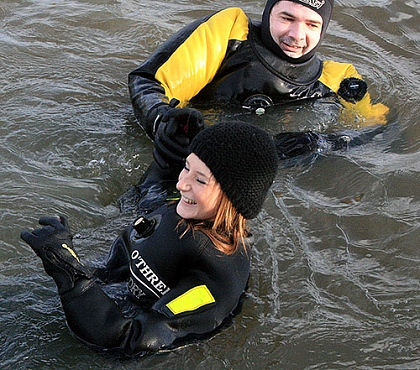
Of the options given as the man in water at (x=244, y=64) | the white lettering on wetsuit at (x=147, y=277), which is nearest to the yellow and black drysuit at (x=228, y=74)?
the man in water at (x=244, y=64)

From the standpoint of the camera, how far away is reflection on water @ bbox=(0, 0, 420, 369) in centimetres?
323

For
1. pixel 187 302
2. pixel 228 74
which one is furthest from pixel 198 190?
pixel 228 74

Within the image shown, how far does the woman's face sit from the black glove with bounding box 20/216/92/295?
19.3 inches

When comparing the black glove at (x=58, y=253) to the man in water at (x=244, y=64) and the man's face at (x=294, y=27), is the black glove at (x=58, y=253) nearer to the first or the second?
the man in water at (x=244, y=64)

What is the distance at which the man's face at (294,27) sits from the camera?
4.82m

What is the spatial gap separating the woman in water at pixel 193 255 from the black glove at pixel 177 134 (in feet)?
2.50

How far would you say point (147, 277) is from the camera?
3182mm

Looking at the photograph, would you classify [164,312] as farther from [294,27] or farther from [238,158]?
[294,27]

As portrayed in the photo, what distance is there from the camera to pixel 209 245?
3023mm

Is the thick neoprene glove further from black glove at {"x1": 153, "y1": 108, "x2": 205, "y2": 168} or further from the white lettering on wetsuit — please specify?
the white lettering on wetsuit

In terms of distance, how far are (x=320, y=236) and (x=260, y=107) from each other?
52.7 inches

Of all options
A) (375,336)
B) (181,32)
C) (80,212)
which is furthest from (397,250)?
(181,32)

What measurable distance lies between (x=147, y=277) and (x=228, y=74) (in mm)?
2209

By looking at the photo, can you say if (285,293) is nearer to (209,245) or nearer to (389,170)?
(209,245)
